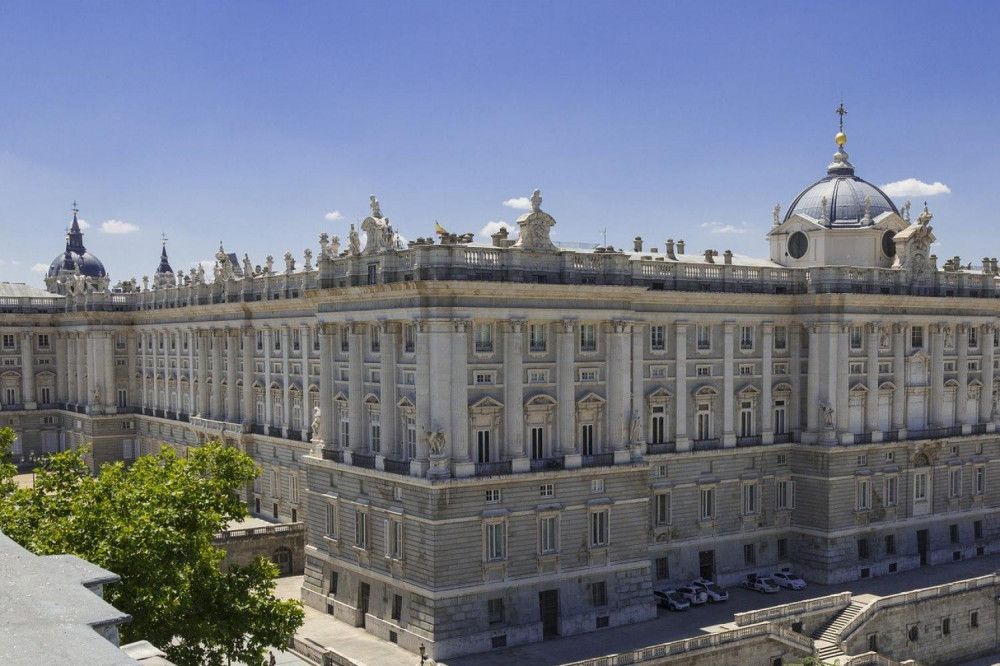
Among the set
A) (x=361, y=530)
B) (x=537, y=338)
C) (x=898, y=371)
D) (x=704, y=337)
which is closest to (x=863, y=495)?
(x=898, y=371)

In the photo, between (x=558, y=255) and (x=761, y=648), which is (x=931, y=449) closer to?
(x=761, y=648)

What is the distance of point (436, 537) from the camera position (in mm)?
52188

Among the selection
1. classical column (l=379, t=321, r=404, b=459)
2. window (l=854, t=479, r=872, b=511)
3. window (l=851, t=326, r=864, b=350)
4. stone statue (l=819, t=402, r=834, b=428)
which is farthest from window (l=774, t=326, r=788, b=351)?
classical column (l=379, t=321, r=404, b=459)

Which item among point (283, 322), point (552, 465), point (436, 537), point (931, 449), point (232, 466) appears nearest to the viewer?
point (232, 466)

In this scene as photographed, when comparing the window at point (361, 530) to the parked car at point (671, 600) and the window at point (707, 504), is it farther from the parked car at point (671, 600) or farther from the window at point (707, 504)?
the window at point (707, 504)

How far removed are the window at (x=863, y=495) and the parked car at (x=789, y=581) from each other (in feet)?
22.7

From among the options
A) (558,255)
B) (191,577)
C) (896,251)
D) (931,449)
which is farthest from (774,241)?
(191,577)

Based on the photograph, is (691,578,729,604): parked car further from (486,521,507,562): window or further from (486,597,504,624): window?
(486,521,507,562): window

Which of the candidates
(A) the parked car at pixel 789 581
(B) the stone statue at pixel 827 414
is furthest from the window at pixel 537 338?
(A) the parked car at pixel 789 581

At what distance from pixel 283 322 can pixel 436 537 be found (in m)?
34.1

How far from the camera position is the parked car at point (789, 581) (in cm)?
6569

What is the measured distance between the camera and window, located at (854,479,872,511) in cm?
6912

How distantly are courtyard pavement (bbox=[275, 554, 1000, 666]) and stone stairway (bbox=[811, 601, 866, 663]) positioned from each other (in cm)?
393

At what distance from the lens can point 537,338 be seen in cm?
5659
